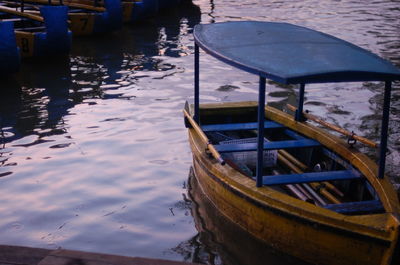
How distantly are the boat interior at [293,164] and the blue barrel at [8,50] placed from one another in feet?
18.2

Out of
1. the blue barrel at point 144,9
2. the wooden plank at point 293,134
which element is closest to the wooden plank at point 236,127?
the wooden plank at point 293,134

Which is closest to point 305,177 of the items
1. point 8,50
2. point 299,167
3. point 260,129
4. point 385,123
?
point 260,129

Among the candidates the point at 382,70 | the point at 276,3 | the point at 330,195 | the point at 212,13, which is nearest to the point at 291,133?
the point at 330,195

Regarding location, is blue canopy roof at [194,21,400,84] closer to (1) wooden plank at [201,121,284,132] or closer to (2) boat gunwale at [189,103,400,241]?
(2) boat gunwale at [189,103,400,241]

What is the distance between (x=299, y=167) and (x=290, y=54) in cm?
195

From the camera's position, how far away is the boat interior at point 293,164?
17.4 feet

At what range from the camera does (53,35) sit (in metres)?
13.1

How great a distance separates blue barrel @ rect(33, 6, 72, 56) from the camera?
42.3 ft

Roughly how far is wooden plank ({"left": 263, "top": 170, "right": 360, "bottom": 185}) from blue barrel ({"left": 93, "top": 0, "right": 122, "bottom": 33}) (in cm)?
1226

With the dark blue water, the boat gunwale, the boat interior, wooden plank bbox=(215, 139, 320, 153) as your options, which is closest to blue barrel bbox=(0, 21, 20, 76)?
the dark blue water

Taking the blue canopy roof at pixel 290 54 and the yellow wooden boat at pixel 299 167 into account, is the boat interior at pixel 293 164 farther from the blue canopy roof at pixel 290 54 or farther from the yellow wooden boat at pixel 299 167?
the blue canopy roof at pixel 290 54

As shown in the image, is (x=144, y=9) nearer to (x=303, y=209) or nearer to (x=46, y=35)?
(x=46, y=35)

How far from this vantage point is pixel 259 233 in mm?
5176

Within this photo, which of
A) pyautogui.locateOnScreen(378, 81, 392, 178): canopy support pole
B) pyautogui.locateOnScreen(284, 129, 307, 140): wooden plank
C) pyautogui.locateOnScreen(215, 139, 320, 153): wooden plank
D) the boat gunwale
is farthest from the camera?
pyautogui.locateOnScreen(284, 129, 307, 140): wooden plank
